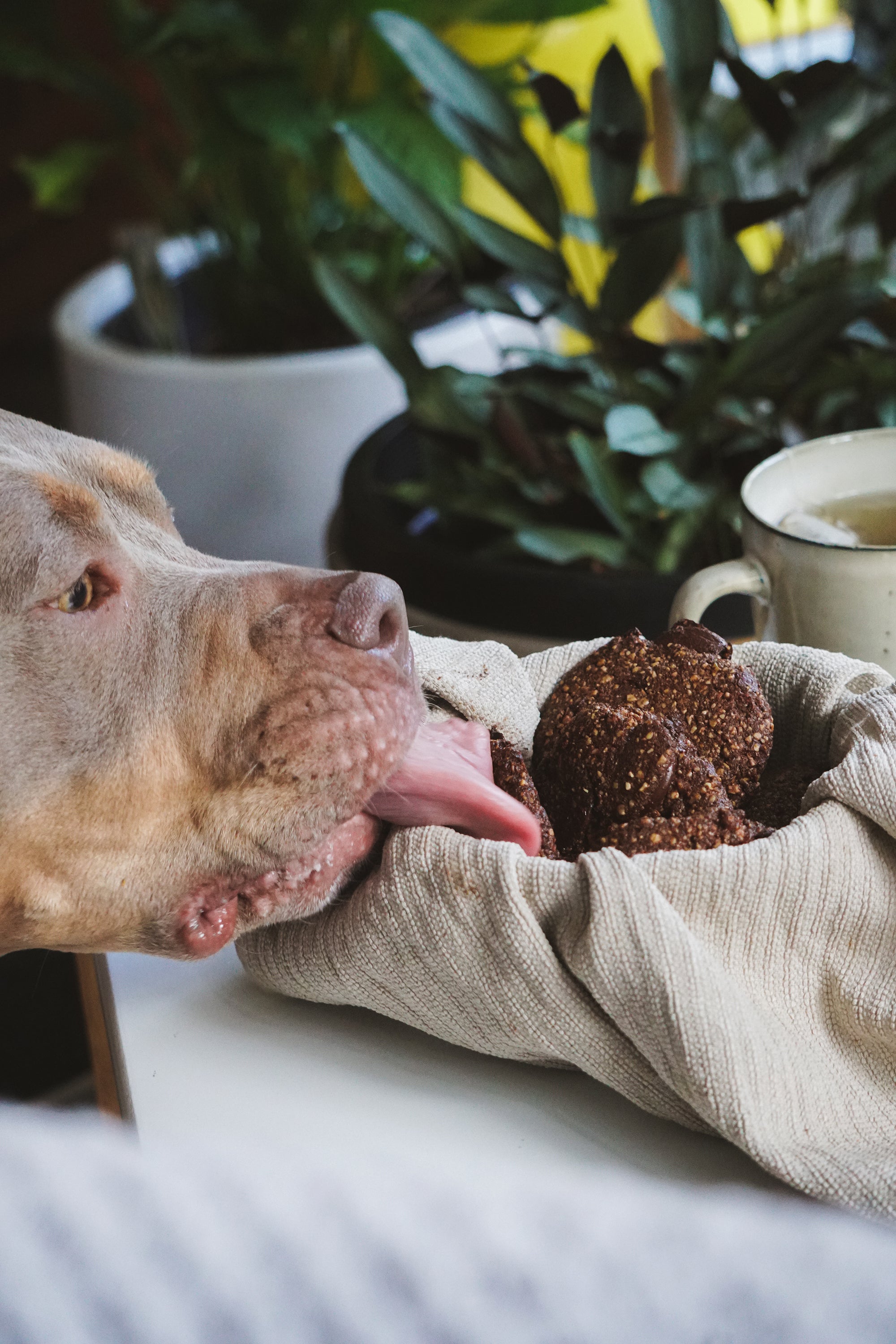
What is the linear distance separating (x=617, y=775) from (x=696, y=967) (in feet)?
0.41

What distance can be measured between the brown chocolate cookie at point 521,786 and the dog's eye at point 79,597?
242 mm

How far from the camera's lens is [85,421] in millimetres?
2277

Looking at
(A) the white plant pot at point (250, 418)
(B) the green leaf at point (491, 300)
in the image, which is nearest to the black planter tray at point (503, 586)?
(B) the green leaf at point (491, 300)

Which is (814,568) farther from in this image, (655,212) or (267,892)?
(655,212)

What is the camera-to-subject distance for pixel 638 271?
1235 mm

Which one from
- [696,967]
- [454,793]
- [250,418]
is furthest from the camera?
[250,418]

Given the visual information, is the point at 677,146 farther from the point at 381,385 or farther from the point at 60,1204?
the point at 60,1204

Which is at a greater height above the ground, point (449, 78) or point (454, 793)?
point (449, 78)

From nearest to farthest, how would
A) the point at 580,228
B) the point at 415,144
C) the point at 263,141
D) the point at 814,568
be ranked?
the point at 814,568
the point at 580,228
the point at 415,144
the point at 263,141

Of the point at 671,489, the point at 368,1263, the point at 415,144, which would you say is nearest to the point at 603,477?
the point at 671,489

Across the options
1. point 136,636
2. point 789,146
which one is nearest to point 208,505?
point 789,146

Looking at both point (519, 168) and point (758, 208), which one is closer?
point (758, 208)

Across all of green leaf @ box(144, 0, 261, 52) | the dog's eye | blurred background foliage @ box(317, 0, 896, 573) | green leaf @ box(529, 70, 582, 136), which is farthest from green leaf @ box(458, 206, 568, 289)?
green leaf @ box(144, 0, 261, 52)

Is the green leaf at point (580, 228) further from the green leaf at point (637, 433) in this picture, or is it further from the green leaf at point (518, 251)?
the green leaf at point (637, 433)
